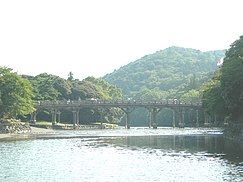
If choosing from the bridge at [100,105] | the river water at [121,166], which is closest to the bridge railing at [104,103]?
the bridge at [100,105]

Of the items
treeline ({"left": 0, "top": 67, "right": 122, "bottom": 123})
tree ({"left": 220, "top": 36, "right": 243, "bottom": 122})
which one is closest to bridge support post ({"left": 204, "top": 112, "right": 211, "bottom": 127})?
treeline ({"left": 0, "top": 67, "right": 122, "bottom": 123})

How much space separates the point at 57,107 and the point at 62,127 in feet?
26.4

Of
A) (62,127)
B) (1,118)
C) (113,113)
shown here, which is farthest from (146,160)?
(113,113)

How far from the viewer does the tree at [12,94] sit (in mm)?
92688

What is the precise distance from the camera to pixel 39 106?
128125 millimetres

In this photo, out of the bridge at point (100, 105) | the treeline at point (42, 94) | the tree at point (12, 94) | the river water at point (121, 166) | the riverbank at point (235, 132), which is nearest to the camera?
the river water at point (121, 166)

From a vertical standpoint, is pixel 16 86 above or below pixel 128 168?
above

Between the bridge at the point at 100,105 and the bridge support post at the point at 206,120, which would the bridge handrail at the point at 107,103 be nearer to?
the bridge at the point at 100,105

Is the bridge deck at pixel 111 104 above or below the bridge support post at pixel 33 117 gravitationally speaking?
above

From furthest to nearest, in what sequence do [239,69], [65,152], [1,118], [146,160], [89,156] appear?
[1,118]
[239,69]
[65,152]
[89,156]
[146,160]

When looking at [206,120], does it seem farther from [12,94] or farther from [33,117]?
[12,94]

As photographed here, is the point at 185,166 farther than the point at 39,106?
No

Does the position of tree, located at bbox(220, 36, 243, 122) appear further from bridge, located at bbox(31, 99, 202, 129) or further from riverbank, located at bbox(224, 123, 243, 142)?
bridge, located at bbox(31, 99, 202, 129)

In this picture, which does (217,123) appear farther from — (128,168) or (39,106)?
(128,168)
